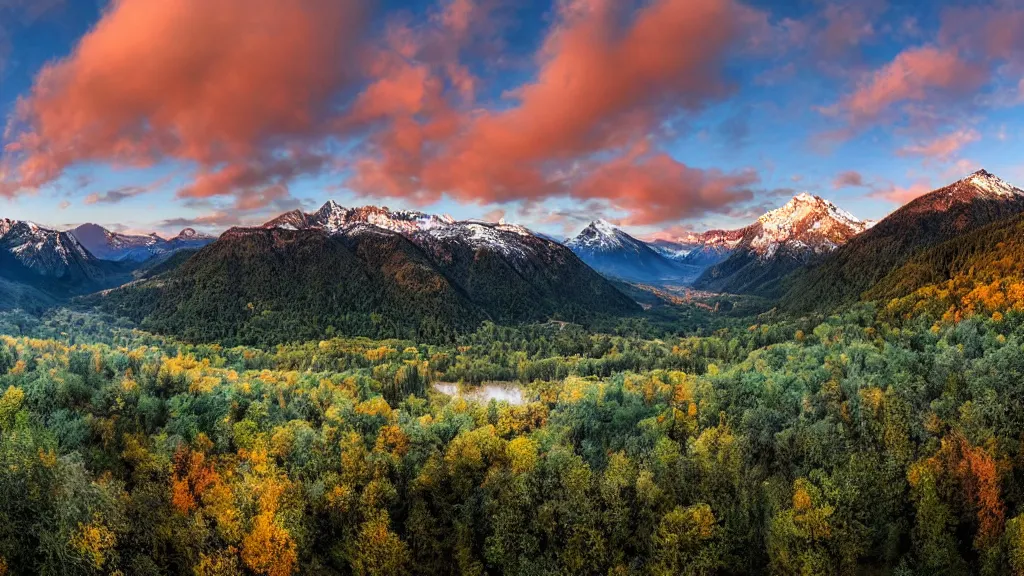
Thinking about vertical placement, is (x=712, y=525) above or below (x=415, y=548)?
above

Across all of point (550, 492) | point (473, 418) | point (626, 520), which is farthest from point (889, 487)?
point (473, 418)

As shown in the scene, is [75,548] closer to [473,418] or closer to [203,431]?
[203,431]

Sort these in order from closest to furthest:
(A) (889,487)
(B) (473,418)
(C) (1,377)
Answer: (A) (889,487) < (C) (1,377) < (B) (473,418)

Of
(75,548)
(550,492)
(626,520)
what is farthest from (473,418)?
(75,548)

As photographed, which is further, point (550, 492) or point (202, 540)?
point (550, 492)

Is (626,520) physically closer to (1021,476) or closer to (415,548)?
(415,548)

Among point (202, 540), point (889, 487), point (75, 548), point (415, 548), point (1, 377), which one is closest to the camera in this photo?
point (75, 548)

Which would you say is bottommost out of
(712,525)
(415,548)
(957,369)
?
(415,548)
